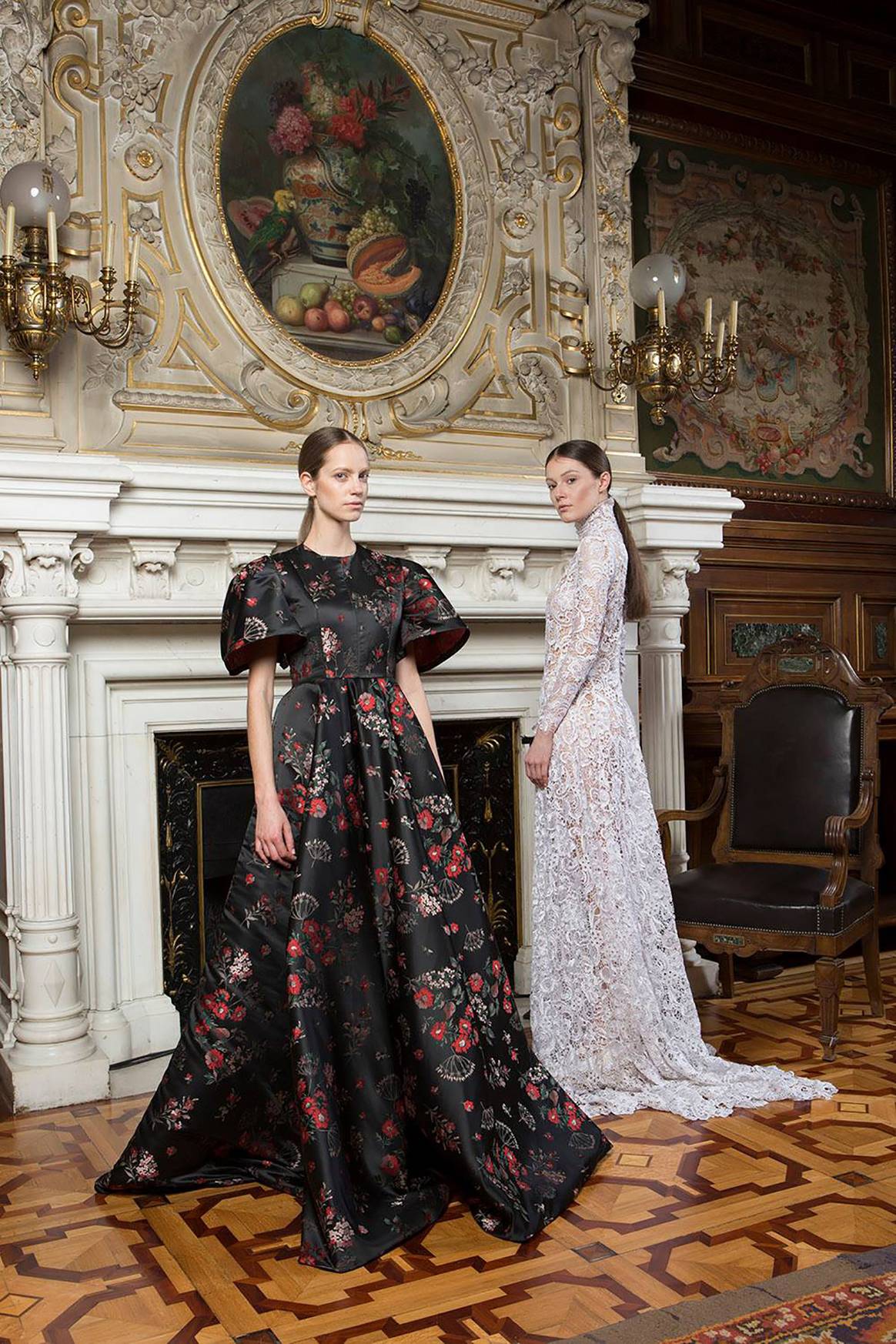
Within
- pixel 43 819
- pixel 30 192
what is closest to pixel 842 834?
pixel 43 819

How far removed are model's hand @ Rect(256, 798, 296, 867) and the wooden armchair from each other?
68.0 inches

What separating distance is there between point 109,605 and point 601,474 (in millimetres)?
1555

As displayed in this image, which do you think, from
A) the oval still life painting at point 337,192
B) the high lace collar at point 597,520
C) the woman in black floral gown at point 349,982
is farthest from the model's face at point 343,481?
the oval still life painting at point 337,192

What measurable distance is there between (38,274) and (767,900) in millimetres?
2932

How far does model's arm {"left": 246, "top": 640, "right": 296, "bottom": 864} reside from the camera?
9.59ft

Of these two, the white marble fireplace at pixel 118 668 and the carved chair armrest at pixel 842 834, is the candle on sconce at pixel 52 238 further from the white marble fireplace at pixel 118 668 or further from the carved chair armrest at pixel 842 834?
the carved chair armrest at pixel 842 834

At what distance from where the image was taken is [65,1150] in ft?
11.0

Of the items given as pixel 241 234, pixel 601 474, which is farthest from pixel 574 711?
pixel 241 234

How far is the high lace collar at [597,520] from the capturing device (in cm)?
369

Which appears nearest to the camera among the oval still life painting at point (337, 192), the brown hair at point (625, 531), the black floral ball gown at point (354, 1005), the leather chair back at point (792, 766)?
the black floral ball gown at point (354, 1005)

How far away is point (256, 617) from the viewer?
9.93 ft

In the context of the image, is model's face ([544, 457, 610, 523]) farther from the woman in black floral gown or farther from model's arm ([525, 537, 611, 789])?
the woman in black floral gown

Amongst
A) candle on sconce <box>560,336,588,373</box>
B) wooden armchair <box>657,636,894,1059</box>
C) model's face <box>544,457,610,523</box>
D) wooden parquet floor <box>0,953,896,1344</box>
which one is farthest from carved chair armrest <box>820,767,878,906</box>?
candle on sconce <box>560,336,588,373</box>

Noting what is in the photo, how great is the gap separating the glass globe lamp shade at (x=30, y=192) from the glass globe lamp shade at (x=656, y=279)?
2.16m
